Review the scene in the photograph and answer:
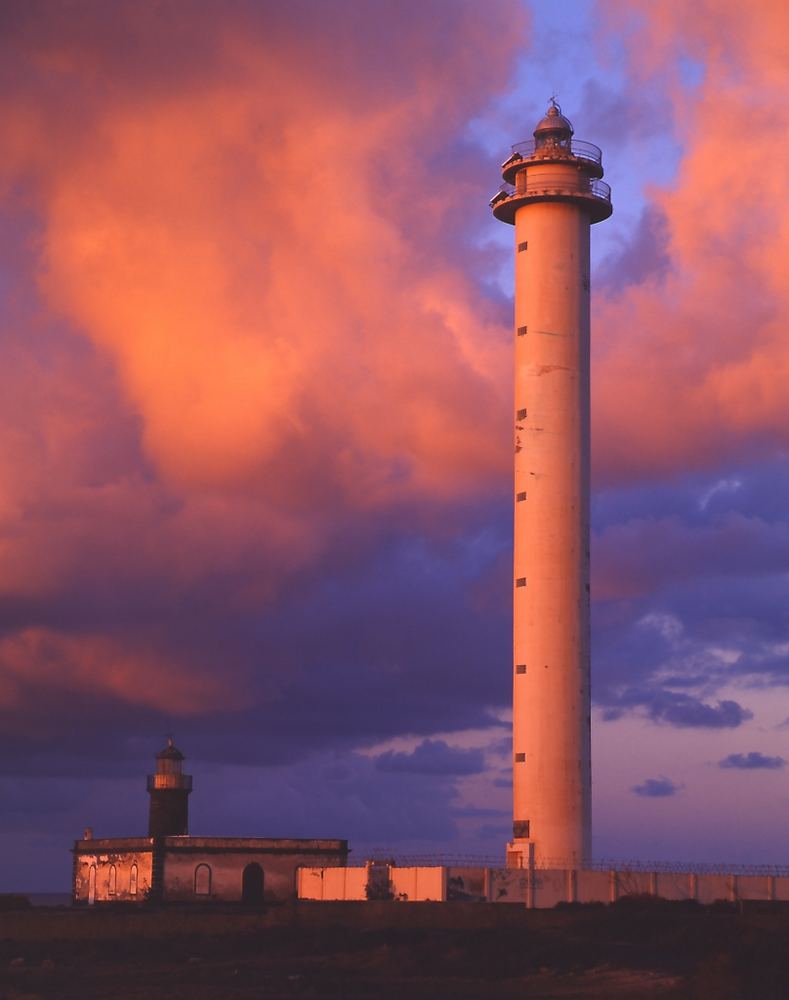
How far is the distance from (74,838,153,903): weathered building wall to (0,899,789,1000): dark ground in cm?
308

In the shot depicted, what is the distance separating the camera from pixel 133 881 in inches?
2980

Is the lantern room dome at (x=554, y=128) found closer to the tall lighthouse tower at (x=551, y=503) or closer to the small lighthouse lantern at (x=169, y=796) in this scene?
the tall lighthouse tower at (x=551, y=503)

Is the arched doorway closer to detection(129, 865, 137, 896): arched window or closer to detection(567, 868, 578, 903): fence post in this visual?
detection(129, 865, 137, 896): arched window

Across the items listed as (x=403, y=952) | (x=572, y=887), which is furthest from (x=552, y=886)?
(x=403, y=952)

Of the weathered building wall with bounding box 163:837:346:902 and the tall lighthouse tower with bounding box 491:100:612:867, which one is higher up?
the tall lighthouse tower with bounding box 491:100:612:867

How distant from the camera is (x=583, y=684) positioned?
6569 centimetres

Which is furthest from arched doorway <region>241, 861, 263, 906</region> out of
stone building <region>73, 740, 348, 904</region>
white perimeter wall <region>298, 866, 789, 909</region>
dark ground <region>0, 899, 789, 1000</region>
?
white perimeter wall <region>298, 866, 789, 909</region>

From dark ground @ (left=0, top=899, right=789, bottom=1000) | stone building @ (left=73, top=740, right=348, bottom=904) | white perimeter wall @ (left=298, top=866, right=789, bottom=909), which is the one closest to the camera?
dark ground @ (left=0, top=899, right=789, bottom=1000)

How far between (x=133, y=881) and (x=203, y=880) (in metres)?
3.54

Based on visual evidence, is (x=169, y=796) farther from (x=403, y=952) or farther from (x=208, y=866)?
(x=403, y=952)

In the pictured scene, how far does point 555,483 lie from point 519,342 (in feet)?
21.3

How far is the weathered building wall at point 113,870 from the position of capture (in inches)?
2955

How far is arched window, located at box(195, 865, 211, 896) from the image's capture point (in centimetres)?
7469

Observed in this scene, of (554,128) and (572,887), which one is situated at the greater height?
(554,128)
